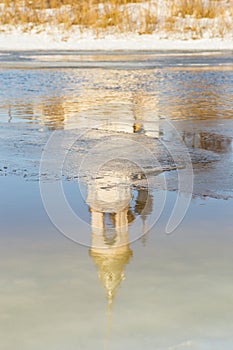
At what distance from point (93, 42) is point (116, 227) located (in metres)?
23.5

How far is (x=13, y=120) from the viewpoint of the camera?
357 inches

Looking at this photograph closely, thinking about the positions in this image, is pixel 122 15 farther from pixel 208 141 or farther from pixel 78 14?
pixel 208 141

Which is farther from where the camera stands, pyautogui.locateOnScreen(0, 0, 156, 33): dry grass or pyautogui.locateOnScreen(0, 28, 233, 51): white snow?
Answer: pyautogui.locateOnScreen(0, 0, 156, 33): dry grass

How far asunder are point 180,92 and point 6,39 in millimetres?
16756

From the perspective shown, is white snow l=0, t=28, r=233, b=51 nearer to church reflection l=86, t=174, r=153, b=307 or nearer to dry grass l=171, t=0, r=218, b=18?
dry grass l=171, t=0, r=218, b=18

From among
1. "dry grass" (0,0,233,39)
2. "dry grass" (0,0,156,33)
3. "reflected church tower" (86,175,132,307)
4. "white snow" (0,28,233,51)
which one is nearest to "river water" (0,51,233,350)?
"reflected church tower" (86,175,132,307)

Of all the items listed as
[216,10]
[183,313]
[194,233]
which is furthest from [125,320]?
[216,10]

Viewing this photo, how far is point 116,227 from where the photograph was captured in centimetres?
442

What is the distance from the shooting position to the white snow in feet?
86.8

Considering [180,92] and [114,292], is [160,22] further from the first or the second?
[114,292]

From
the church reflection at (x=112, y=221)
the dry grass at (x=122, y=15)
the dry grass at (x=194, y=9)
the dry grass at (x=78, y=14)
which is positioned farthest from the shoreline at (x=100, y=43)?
the church reflection at (x=112, y=221)

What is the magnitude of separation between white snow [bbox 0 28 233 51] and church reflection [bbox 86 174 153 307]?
2115 cm

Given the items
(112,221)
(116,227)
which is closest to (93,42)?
(112,221)

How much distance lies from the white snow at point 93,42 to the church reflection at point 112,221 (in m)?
21.2
